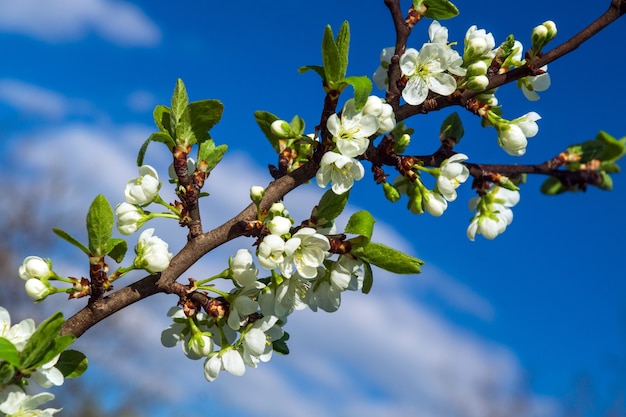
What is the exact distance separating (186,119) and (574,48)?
0.79 m

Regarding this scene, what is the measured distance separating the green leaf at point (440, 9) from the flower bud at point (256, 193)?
58 centimetres

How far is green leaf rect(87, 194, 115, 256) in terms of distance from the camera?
4.11ft

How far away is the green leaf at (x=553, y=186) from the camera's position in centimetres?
126

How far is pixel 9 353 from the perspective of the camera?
3.89 ft

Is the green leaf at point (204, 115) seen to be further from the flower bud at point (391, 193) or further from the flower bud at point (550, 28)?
the flower bud at point (550, 28)

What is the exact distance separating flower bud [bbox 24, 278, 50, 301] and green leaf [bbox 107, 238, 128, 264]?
147 millimetres

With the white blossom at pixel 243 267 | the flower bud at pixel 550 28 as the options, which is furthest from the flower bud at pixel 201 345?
the flower bud at pixel 550 28

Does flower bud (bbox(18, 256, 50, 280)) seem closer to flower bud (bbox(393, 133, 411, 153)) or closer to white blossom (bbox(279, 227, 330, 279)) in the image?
white blossom (bbox(279, 227, 330, 279))

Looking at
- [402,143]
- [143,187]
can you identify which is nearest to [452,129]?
[402,143]

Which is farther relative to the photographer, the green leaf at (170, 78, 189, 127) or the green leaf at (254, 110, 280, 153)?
the green leaf at (254, 110, 280, 153)

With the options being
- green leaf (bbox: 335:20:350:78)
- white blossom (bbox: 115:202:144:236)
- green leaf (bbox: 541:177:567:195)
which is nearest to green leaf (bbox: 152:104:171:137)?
white blossom (bbox: 115:202:144:236)

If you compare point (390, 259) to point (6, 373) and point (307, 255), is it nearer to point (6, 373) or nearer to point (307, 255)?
point (307, 255)

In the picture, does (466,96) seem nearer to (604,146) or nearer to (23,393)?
(604,146)

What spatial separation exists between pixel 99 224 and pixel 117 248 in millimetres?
121
